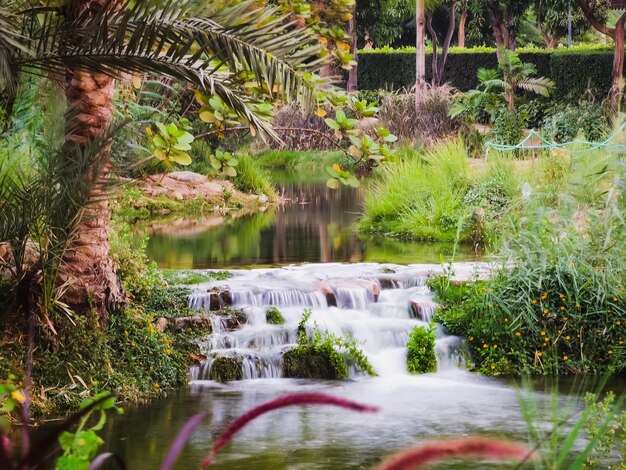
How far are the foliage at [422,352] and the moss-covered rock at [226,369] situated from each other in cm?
161

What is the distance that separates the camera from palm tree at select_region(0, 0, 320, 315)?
747 cm

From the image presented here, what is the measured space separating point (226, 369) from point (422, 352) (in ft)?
6.12

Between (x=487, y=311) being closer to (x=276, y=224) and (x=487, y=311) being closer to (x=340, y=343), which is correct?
(x=340, y=343)

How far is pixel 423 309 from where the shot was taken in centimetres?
1109

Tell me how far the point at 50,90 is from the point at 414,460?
8.48 meters

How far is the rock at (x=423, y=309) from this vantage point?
36.3ft

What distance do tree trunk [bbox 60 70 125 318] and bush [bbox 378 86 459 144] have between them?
19.6 m

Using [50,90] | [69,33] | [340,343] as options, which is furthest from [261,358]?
[69,33]

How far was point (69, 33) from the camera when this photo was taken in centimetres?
761

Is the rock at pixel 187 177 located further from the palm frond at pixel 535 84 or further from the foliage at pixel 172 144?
the foliage at pixel 172 144

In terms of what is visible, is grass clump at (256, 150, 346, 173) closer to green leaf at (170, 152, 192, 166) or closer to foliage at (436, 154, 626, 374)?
foliage at (436, 154, 626, 374)

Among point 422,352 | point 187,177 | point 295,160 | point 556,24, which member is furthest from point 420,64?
point 556,24

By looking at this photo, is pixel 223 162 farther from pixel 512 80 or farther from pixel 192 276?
pixel 512 80

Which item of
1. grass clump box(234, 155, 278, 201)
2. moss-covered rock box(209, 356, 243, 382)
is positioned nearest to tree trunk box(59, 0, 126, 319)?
moss-covered rock box(209, 356, 243, 382)
